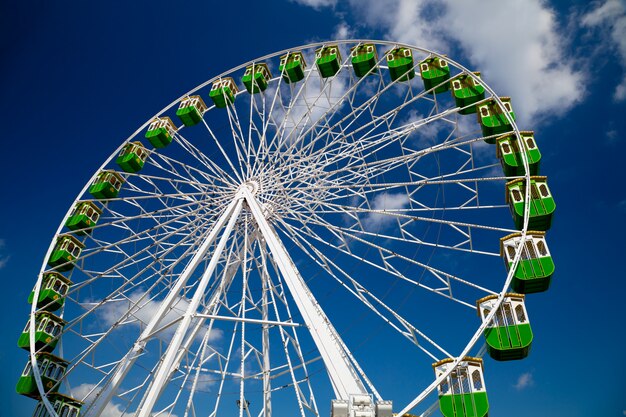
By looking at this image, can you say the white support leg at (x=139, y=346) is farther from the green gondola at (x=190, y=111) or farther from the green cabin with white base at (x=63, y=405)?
the green gondola at (x=190, y=111)

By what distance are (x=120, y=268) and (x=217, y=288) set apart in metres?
3.14

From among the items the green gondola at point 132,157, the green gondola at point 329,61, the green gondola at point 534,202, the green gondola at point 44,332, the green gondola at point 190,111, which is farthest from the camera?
the green gondola at point 190,111

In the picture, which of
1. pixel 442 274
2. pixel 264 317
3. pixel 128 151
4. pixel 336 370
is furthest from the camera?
pixel 128 151

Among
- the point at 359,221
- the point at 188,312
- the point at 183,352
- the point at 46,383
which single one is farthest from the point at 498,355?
the point at 46,383

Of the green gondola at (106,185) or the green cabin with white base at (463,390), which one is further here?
the green gondola at (106,185)

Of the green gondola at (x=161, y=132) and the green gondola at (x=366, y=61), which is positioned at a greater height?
the green gondola at (x=366, y=61)

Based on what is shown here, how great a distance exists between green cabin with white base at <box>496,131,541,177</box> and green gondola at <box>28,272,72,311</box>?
46.1ft

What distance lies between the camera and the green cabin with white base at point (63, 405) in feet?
43.8

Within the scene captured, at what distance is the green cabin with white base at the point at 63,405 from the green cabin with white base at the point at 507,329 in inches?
449

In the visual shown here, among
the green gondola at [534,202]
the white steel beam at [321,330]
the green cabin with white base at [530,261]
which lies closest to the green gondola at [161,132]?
the white steel beam at [321,330]

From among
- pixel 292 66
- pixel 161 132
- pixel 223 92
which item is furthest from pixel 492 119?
pixel 161 132

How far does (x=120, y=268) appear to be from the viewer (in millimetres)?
15250

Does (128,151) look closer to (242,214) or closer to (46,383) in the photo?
(242,214)

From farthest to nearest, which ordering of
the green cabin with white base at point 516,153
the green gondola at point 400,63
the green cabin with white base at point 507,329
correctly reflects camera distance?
the green gondola at point 400,63 → the green cabin with white base at point 516,153 → the green cabin with white base at point 507,329
